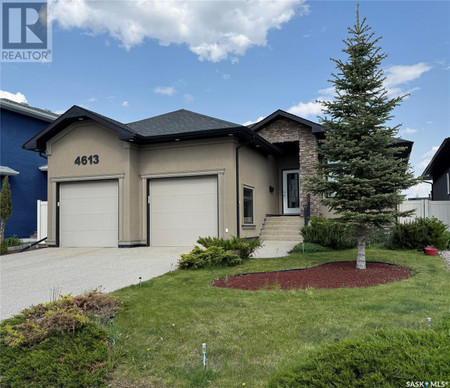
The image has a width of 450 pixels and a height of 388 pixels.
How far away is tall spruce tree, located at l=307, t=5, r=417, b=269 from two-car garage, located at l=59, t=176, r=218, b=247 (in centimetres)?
545

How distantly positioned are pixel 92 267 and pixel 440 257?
30.2ft

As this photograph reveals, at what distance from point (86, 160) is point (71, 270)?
5649 millimetres

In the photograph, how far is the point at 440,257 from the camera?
31.6 ft

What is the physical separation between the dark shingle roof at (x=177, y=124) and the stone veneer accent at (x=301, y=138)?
9.20 ft

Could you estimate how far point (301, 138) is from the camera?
14.8m

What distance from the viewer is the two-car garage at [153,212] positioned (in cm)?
1246

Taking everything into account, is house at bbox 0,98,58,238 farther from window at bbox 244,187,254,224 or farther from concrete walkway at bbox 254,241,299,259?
concrete walkway at bbox 254,241,299,259

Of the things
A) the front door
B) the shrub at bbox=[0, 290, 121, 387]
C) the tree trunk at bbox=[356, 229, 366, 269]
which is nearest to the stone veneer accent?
the front door

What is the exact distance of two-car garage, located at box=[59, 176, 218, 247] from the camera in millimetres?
12461

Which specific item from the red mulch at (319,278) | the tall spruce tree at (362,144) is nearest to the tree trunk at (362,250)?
the tall spruce tree at (362,144)

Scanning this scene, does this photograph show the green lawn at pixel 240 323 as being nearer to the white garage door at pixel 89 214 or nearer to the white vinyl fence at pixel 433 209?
the white garage door at pixel 89 214

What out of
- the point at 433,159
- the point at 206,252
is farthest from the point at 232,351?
the point at 433,159

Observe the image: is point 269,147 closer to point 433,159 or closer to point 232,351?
point 433,159

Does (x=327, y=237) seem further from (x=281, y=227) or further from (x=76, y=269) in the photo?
(x=76, y=269)
